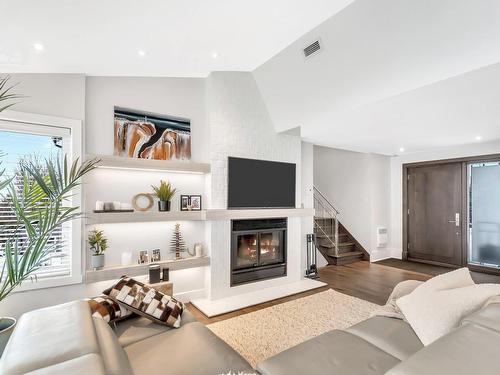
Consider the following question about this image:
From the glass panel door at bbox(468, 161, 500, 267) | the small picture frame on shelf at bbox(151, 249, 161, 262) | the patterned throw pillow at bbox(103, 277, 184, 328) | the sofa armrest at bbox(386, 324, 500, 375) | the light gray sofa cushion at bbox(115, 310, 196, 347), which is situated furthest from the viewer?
the glass panel door at bbox(468, 161, 500, 267)

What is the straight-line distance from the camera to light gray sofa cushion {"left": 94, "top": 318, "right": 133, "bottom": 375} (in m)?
1.05

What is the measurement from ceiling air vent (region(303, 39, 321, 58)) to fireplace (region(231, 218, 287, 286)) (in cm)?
237

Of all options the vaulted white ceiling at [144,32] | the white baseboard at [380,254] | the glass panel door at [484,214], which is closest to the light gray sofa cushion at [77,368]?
the vaulted white ceiling at [144,32]

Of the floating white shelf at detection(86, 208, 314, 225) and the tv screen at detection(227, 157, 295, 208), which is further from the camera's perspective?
the tv screen at detection(227, 157, 295, 208)

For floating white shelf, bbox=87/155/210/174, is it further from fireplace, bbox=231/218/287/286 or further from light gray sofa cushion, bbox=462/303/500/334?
light gray sofa cushion, bbox=462/303/500/334

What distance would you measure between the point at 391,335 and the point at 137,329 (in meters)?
1.67

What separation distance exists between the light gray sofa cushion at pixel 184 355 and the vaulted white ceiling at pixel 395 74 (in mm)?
2892

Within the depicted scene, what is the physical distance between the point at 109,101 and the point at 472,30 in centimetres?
362

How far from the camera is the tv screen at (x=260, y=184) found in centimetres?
389

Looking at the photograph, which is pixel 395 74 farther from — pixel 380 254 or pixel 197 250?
pixel 380 254

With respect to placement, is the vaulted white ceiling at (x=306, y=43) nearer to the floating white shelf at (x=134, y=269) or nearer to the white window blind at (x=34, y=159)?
the white window blind at (x=34, y=159)

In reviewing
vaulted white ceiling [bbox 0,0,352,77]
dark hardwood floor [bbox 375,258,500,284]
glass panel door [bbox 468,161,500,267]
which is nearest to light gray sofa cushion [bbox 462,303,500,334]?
vaulted white ceiling [bbox 0,0,352,77]

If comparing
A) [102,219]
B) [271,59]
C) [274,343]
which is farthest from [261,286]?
[271,59]

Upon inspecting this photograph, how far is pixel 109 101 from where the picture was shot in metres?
3.21
